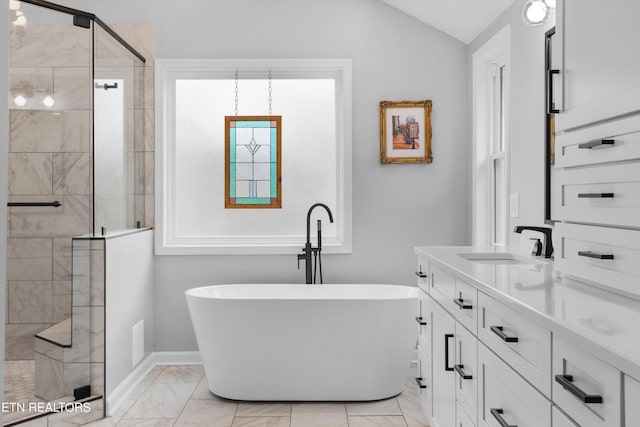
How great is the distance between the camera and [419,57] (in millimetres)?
3619

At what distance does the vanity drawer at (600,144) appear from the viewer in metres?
1.27

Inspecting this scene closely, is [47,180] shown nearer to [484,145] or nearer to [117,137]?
[117,137]

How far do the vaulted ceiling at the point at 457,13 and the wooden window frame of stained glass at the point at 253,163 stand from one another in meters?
1.25

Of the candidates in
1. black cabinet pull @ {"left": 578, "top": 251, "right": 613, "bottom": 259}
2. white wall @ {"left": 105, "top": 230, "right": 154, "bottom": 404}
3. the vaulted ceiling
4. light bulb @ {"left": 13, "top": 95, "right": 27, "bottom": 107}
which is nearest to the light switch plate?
the vaulted ceiling

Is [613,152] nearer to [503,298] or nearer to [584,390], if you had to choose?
[503,298]

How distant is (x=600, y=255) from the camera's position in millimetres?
1388

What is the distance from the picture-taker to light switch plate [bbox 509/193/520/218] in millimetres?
2785

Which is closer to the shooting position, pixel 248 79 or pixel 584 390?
pixel 584 390

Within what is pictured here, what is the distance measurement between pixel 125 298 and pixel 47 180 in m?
0.82

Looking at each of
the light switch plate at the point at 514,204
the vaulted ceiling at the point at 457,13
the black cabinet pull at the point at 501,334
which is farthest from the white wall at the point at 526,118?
the black cabinet pull at the point at 501,334

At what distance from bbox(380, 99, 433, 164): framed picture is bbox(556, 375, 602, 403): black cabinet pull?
2.66m

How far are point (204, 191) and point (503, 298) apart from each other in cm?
281

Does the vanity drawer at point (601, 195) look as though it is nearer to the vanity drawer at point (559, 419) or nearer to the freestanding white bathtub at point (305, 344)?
the vanity drawer at point (559, 419)

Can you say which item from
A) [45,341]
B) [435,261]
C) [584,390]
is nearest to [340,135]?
[435,261]
